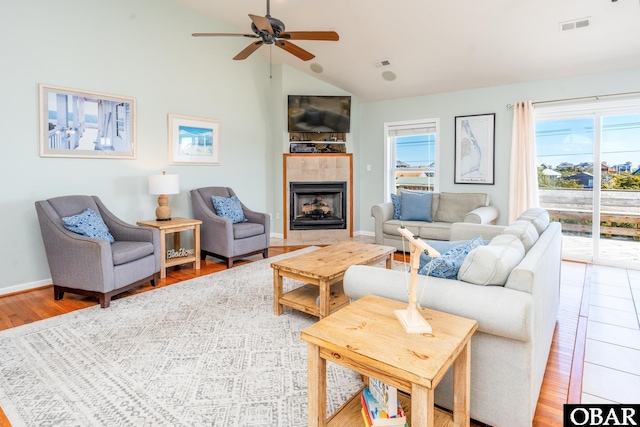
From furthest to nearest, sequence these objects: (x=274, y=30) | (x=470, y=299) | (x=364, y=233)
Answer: (x=364, y=233) → (x=274, y=30) → (x=470, y=299)

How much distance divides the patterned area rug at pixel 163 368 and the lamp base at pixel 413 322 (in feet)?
2.31

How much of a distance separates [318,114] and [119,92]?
10.3 ft

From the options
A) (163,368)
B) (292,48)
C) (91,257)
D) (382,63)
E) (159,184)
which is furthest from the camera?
(382,63)

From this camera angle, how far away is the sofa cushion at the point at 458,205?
523cm

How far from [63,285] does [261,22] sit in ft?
9.89

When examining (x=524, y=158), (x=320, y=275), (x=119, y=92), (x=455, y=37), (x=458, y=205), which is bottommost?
(x=320, y=275)

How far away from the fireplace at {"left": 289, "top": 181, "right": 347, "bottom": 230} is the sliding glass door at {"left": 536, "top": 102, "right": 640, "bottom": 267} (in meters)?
3.15

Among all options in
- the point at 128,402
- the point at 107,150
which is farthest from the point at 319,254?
the point at 107,150

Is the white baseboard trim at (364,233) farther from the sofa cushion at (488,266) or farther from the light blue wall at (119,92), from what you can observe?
the sofa cushion at (488,266)

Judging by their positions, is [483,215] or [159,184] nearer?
[159,184]

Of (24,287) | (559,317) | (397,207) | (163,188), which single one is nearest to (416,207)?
(397,207)

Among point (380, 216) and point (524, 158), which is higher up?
point (524, 158)

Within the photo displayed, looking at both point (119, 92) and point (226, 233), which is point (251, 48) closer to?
point (119, 92)

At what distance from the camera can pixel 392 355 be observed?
1225mm
